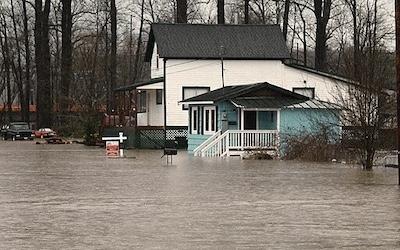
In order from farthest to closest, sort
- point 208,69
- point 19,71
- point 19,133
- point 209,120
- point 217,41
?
point 19,71 < point 19,133 < point 217,41 < point 208,69 < point 209,120

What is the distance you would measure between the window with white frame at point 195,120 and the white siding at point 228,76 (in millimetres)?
5788

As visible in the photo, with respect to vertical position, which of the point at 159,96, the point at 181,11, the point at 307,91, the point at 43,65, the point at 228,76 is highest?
the point at 181,11

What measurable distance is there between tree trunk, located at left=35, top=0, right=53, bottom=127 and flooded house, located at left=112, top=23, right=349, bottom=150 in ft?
68.5

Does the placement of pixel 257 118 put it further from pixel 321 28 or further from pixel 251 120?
pixel 321 28

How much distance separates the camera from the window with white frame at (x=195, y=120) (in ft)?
158

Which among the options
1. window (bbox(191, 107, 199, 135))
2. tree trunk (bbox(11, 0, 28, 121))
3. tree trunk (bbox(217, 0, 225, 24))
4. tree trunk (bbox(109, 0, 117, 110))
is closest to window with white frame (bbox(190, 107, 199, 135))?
window (bbox(191, 107, 199, 135))

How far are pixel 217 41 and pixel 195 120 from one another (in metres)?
10.8

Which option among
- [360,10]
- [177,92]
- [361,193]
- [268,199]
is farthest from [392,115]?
[360,10]

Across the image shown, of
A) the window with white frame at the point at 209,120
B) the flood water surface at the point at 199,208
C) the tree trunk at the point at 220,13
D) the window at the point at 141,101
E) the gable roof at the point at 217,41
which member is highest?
the tree trunk at the point at 220,13

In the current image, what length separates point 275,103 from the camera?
42219 mm

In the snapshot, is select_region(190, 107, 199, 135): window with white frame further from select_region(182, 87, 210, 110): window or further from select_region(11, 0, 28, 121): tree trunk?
select_region(11, 0, 28, 121): tree trunk

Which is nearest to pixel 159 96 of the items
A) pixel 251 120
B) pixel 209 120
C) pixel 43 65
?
pixel 209 120

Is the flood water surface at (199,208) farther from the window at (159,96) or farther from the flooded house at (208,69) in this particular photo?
the window at (159,96)

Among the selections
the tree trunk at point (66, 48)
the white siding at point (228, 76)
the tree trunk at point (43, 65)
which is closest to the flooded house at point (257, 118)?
the white siding at point (228, 76)
